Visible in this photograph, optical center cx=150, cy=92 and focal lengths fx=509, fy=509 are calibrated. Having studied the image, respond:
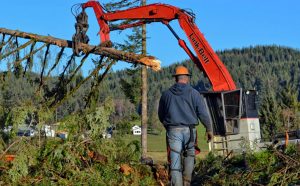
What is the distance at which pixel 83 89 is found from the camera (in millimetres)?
9883

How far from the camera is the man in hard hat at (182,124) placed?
7285mm

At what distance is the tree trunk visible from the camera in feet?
28.8

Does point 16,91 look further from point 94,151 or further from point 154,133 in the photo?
point 154,133

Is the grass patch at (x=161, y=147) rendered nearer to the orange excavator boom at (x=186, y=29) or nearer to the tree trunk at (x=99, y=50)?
the tree trunk at (x=99, y=50)

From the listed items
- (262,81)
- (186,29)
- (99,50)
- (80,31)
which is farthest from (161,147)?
(262,81)

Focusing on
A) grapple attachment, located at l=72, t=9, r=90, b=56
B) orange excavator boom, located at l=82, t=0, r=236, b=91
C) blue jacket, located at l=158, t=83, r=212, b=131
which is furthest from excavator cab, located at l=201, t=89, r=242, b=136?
blue jacket, located at l=158, t=83, r=212, b=131

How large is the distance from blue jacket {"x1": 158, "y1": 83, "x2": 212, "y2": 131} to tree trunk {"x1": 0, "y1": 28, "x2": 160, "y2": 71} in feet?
4.61

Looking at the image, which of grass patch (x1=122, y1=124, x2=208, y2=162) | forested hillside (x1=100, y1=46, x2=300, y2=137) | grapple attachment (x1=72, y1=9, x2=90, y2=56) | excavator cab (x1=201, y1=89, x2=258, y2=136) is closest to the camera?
grapple attachment (x1=72, y1=9, x2=90, y2=56)

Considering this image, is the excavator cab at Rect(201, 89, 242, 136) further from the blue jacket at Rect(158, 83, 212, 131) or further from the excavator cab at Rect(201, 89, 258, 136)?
the blue jacket at Rect(158, 83, 212, 131)

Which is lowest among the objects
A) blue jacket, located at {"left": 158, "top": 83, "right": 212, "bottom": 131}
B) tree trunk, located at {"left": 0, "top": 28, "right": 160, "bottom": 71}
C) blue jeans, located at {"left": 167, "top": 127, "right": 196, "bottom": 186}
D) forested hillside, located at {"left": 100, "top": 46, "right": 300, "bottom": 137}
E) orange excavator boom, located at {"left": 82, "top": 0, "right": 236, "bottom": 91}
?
blue jeans, located at {"left": 167, "top": 127, "right": 196, "bottom": 186}

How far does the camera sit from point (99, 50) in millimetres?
9367

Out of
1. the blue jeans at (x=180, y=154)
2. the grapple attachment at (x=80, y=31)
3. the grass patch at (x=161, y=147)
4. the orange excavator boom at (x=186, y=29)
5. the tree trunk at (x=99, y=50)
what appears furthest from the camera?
the orange excavator boom at (x=186, y=29)

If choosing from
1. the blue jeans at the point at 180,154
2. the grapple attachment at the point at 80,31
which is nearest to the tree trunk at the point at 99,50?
the grapple attachment at the point at 80,31

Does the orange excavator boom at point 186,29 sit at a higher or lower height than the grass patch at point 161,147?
higher
